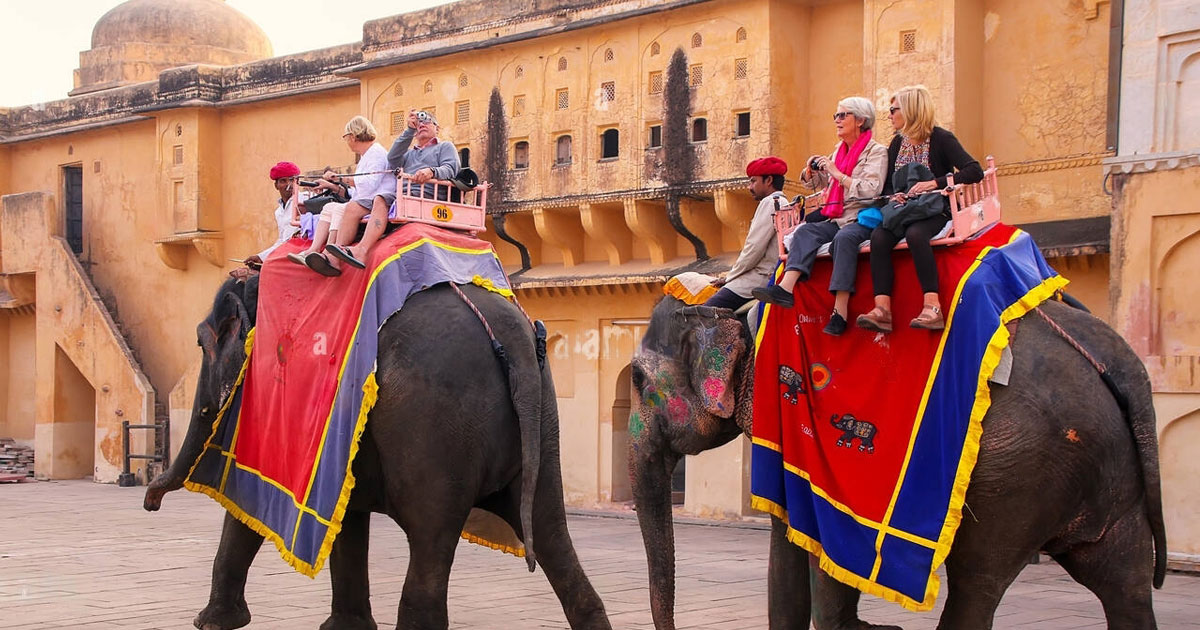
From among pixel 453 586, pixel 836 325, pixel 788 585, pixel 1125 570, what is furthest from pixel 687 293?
pixel 453 586

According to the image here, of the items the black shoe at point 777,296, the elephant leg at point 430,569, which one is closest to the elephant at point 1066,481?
the black shoe at point 777,296

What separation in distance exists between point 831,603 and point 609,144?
13028 mm

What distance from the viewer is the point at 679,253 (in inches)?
752

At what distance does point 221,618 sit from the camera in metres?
8.30

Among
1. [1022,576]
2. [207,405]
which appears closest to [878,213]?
[207,405]

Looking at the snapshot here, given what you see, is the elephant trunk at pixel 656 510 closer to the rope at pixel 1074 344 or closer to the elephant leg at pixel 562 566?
the elephant leg at pixel 562 566

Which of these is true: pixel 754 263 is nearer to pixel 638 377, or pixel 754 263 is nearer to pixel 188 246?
pixel 638 377

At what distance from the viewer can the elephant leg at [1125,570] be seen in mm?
5746

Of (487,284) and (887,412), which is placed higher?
(487,284)

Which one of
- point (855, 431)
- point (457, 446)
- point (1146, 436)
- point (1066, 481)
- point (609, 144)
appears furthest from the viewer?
point (609, 144)

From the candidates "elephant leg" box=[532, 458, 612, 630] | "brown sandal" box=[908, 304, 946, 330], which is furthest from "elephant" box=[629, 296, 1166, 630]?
"elephant leg" box=[532, 458, 612, 630]

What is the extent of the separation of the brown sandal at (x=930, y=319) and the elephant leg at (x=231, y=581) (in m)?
4.03

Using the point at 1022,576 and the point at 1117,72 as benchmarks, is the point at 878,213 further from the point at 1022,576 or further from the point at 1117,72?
the point at 1117,72

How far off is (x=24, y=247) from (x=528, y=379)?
21.4 m
